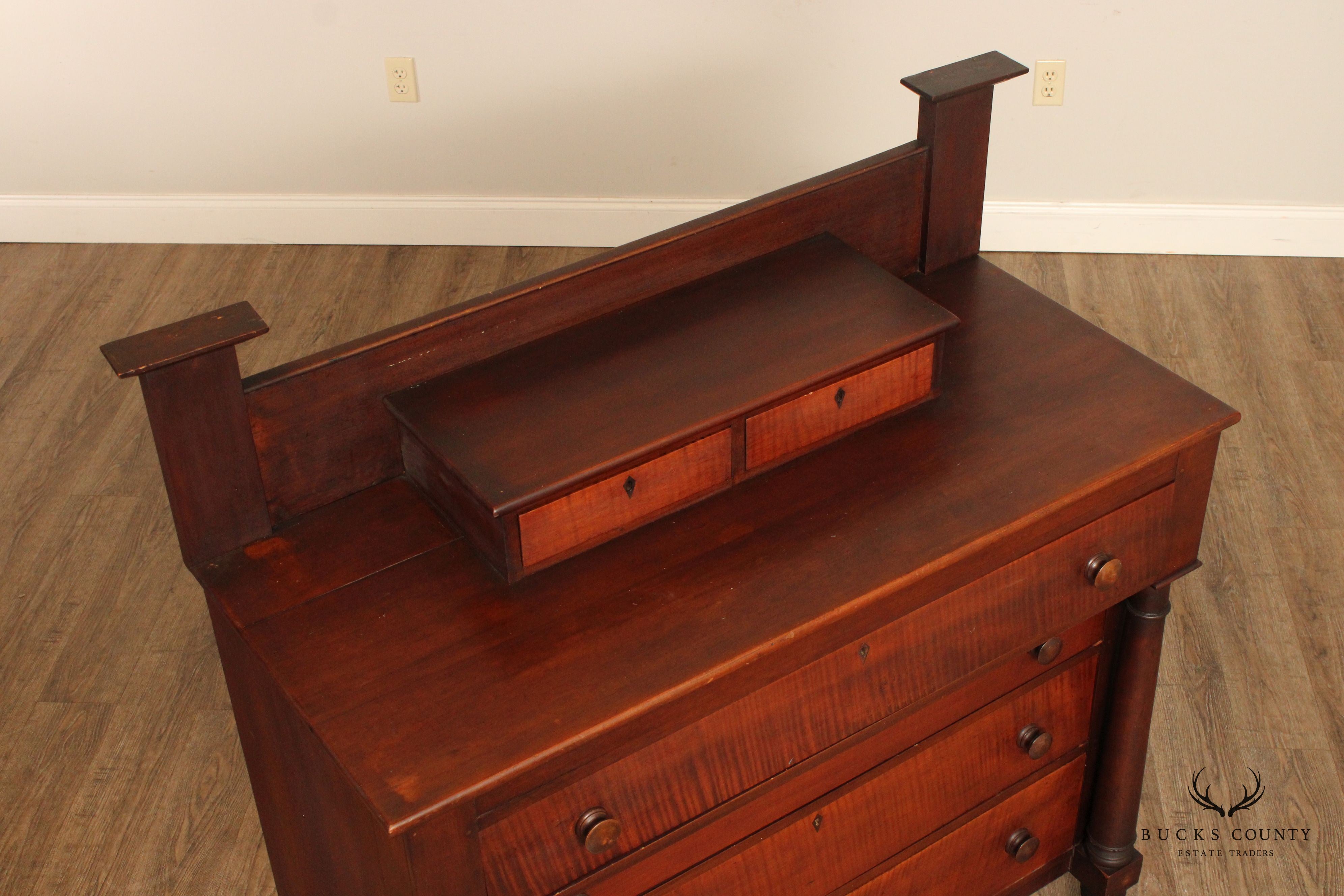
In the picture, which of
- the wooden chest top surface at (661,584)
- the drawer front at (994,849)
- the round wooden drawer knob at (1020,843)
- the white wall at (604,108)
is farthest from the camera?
the white wall at (604,108)

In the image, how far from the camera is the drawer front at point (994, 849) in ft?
6.06

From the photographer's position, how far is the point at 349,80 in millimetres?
3529

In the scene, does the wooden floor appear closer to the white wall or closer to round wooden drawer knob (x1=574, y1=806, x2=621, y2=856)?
the white wall

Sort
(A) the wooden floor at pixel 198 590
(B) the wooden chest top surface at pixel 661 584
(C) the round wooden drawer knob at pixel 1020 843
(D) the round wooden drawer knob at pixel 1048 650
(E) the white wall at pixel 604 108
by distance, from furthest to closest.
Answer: (E) the white wall at pixel 604 108 < (A) the wooden floor at pixel 198 590 < (C) the round wooden drawer knob at pixel 1020 843 < (D) the round wooden drawer knob at pixel 1048 650 < (B) the wooden chest top surface at pixel 661 584

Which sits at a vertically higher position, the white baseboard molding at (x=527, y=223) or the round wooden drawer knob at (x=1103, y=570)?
the round wooden drawer knob at (x=1103, y=570)

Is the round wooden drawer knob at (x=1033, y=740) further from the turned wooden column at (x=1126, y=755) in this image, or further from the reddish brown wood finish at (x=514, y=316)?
the reddish brown wood finish at (x=514, y=316)

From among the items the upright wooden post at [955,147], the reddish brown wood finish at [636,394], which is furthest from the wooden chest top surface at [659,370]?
the upright wooden post at [955,147]

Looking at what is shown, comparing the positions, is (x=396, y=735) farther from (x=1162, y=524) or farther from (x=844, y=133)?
(x=844, y=133)

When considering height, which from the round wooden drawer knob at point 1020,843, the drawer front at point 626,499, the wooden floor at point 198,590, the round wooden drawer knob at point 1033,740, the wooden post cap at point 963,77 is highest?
the wooden post cap at point 963,77

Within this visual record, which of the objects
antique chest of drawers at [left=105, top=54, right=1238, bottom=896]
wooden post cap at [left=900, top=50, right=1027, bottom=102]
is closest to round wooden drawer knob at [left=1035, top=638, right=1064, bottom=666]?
antique chest of drawers at [left=105, top=54, right=1238, bottom=896]

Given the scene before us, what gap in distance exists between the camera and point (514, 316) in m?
1.65

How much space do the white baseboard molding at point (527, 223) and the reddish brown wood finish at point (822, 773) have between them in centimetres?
201

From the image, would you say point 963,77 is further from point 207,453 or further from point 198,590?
point 198,590

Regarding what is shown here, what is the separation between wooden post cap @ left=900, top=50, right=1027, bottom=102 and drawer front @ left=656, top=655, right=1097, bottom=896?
76 centimetres
